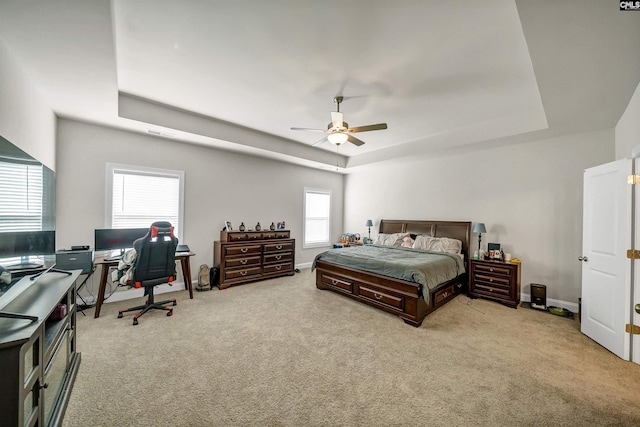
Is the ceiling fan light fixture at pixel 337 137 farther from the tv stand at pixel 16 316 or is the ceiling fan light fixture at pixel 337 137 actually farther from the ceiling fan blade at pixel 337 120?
the tv stand at pixel 16 316

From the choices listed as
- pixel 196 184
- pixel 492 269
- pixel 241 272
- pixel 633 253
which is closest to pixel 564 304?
pixel 492 269

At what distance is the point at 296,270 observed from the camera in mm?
6098

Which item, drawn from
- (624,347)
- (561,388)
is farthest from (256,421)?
(624,347)

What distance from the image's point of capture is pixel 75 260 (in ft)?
10.2

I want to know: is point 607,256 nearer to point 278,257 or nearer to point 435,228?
point 435,228

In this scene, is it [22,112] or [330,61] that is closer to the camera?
[22,112]

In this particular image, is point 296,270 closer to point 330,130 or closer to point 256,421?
point 330,130

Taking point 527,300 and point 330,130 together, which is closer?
point 330,130

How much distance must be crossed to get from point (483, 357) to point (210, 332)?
9.95 ft

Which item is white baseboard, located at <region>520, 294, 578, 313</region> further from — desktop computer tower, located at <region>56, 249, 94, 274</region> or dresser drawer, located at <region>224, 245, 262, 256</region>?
desktop computer tower, located at <region>56, 249, 94, 274</region>

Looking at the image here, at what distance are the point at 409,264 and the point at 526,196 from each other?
268cm

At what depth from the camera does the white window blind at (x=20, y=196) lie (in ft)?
5.11

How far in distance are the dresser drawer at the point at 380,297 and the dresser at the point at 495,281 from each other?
1866 mm

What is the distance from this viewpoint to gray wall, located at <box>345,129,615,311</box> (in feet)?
12.6
